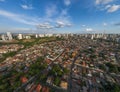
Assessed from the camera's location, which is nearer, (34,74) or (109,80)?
(109,80)

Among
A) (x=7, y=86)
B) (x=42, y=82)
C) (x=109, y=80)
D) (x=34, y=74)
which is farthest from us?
(x=34, y=74)

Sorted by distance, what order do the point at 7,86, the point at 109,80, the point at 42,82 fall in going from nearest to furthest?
the point at 7,86
the point at 42,82
the point at 109,80

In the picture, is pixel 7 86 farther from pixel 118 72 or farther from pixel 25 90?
pixel 118 72

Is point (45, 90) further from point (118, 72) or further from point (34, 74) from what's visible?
point (118, 72)

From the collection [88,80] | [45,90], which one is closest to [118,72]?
[88,80]

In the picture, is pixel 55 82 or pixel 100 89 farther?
pixel 55 82

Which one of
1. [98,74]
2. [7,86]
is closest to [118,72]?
[98,74]

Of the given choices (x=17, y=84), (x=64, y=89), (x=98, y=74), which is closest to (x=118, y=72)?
(x=98, y=74)

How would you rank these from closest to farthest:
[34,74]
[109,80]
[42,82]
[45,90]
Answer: [45,90], [42,82], [109,80], [34,74]

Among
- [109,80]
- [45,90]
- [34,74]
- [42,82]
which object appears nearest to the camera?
[45,90]
